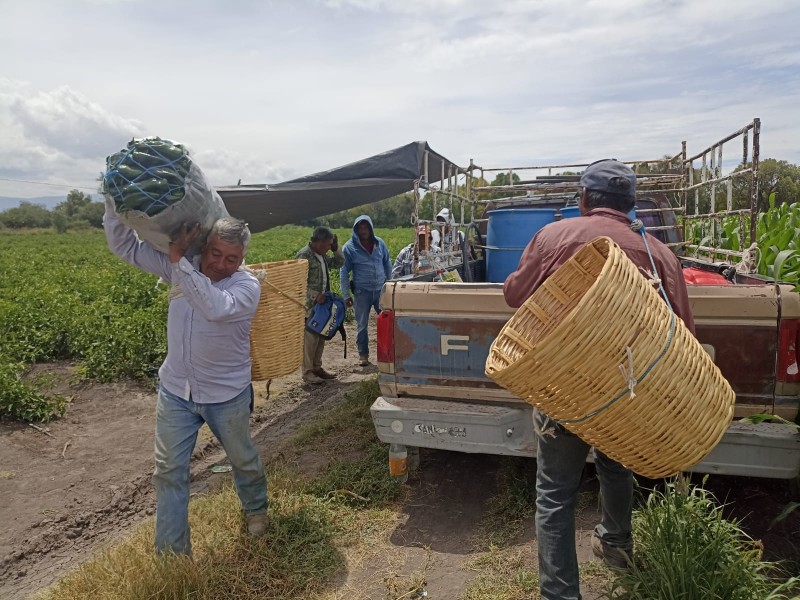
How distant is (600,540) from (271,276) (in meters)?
2.74

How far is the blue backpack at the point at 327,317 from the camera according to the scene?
254 inches

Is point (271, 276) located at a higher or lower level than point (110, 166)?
lower

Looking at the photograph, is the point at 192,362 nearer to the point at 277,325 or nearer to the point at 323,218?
the point at 277,325

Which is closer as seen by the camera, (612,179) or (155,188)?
(612,179)

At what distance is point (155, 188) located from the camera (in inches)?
102

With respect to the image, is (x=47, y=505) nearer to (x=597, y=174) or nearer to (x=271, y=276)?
(x=271, y=276)

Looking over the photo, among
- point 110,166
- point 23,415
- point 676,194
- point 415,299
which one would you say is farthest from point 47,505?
point 676,194

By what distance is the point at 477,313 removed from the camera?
3.29 meters

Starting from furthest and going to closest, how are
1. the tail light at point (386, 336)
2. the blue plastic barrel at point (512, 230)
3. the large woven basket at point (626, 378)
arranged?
the blue plastic barrel at point (512, 230), the tail light at point (386, 336), the large woven basket at point (626, 378)

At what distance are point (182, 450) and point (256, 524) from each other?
0.64m

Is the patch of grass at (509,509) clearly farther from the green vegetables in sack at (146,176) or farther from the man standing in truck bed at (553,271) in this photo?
the green vegetables in sack at (146,176)

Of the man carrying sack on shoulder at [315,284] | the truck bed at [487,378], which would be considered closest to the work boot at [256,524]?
the truck bed at [487,378]

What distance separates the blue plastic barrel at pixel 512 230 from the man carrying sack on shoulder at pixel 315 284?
6.86 ft

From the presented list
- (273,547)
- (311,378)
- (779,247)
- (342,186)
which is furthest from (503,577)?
(311,378)
